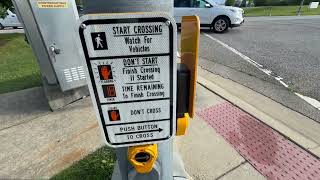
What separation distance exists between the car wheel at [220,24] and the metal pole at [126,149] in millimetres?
9579

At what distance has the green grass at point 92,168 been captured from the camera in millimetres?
2330

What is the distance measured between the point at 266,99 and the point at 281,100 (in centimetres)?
26

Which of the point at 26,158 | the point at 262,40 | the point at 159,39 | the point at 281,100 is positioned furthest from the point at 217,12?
the point at 159,39

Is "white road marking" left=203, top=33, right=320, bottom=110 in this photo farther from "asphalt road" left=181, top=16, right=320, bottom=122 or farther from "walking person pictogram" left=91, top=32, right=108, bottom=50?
"walking person pictogram" left=91, top=32, right=108, bottom=50

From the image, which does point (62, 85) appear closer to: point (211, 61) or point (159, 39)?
point (159, 39)

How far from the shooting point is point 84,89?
412cm

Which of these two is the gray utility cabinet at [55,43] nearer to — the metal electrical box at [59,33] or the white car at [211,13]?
the metal electrical box at [59,33]

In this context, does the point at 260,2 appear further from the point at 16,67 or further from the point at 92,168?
the point at 92,168

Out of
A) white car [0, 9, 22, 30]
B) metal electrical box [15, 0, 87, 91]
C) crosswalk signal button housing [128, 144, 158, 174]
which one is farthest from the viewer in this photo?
white car [0, 9, 22, 30]

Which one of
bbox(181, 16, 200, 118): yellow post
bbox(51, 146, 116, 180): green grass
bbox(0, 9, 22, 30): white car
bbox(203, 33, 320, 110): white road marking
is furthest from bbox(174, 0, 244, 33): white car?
bbox(0, 9, 22, 30): white car

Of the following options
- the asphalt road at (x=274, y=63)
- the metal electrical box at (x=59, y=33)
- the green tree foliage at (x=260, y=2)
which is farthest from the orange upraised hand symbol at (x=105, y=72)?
the green tree foliage at (x=260, y=2)

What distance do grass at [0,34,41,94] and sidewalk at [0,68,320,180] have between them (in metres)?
1.10

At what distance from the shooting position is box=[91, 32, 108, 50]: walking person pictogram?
77 centimetres

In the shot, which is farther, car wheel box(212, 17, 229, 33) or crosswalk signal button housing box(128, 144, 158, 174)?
car wheel box(212, 17, 229, 33)
